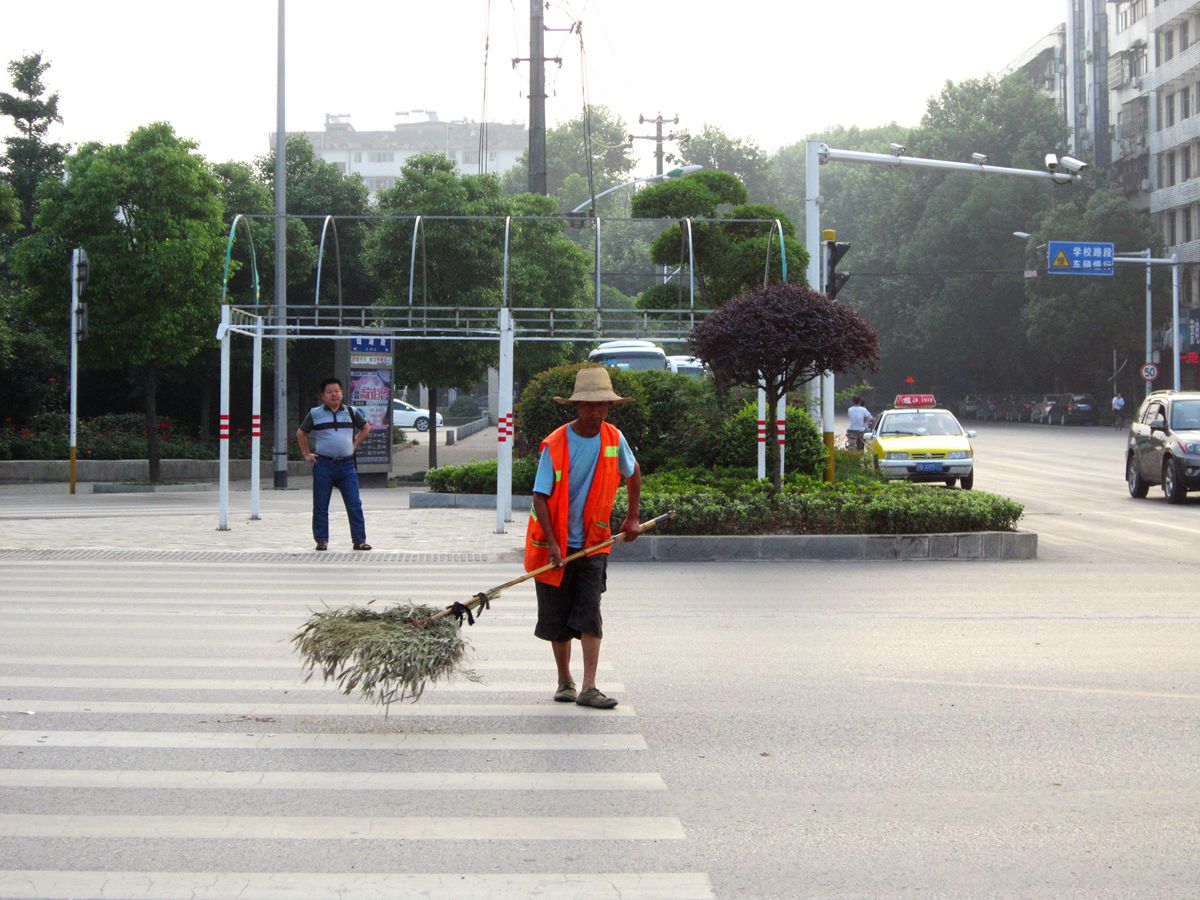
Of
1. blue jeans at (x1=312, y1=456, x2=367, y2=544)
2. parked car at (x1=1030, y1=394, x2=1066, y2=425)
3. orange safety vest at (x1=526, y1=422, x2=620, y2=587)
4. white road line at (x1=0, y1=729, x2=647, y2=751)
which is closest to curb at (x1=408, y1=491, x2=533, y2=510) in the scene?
blue jeans at (x1=312, y1=456, x2=367, y2=544)

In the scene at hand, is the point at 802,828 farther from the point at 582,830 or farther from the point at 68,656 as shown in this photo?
the point at 68,656

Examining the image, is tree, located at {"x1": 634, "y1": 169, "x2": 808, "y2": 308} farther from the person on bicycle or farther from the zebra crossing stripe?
the zebra crossing stripe

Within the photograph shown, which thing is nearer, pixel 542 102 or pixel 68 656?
pixel 68 656

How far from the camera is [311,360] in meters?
37.2

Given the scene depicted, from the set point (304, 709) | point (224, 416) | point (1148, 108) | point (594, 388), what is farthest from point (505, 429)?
point (1148, 108)

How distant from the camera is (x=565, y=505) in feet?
24.8

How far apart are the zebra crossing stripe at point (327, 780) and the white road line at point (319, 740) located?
458mm

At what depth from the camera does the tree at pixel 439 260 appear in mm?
32469

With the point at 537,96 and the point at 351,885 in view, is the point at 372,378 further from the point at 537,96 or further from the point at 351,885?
the point at 351,885

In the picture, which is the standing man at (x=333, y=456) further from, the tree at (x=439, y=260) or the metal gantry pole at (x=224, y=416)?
the tree at (x=439, y=260)

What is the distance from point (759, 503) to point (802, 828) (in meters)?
10.9

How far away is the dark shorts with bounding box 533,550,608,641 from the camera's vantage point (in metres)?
7.48

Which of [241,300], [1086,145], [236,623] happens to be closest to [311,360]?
[241,300]

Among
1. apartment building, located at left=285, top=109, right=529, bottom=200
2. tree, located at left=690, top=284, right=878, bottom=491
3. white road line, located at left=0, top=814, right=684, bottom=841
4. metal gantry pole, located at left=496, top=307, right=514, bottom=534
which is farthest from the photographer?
apartment building, located at left=285, top=109, right=529, bottom=200
